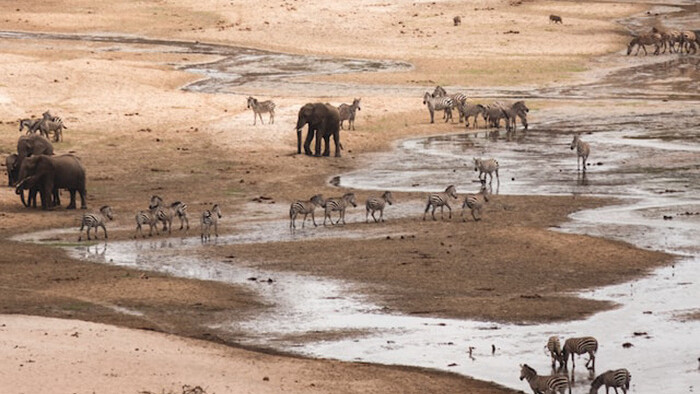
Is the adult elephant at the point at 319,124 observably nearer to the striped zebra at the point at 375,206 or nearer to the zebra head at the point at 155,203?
the striped zebra at the point at 375,206

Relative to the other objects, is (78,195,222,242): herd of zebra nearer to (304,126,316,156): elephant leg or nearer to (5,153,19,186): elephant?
(5,153,19,186): elephant

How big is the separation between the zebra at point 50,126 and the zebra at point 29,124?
0.07 meters

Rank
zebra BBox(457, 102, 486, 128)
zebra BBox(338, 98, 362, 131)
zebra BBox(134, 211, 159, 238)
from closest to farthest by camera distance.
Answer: zebra BBox(134, 211, 159, 238)
zebra BBox(338, 98, 362, 131)
zebra BBox(457, 102, 486, 128)

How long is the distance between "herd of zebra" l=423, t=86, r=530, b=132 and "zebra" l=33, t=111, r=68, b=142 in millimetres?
14270

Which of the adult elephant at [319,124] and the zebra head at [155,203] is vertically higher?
the adult elephant at [319,124]

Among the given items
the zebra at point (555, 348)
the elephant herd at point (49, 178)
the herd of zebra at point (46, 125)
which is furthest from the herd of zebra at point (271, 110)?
the zebra at point (555, 348)

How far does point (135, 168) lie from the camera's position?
46719mm

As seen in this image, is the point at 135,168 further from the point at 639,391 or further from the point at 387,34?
the point at 387,34

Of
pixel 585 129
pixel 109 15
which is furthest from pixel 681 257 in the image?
pixel 109 15

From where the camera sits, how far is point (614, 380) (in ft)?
70.9

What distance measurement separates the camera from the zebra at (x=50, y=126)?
4975cm

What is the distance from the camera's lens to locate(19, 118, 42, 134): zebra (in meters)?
49.8

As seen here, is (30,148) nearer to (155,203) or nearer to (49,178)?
(49,178)

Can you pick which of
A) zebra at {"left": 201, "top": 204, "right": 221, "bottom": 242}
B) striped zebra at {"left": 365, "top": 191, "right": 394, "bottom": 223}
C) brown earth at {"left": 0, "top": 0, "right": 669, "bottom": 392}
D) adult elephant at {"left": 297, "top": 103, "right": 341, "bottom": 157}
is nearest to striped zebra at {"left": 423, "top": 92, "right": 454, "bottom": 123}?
brown earth at {"left": 0, "top": 0, "right": 669, "bottom": 392}
